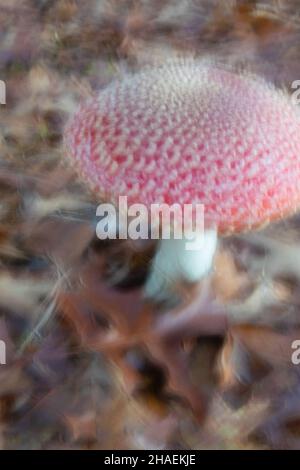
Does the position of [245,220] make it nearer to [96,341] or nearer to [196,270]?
[196,270]

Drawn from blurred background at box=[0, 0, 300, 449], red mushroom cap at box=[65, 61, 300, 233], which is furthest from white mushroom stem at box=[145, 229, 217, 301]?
red mushroom cap at box=[65, 61, 300, 233]

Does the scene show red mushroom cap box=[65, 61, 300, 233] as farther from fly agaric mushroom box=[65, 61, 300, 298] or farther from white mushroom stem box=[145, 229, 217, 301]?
white mushroom stem box=[145, 229, 217, 301]

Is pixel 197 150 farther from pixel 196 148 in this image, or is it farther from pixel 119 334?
pixel 119 334

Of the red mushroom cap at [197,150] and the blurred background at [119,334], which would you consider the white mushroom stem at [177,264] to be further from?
the red mushroom cap at [197,150]

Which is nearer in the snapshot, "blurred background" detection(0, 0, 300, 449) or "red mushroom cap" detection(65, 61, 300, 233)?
"red mushroom cap" detection(65, 61, 300, 233)

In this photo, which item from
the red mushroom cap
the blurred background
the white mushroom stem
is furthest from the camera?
the white mushroom stem

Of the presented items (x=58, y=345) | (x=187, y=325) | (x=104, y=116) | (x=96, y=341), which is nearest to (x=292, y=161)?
(x=104, y=116)

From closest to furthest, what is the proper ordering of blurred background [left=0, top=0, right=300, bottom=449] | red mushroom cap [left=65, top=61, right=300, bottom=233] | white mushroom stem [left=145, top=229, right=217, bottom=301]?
red mushroom cap [left=65, top=61, right=300, bottom=233], blurred background [left=0, top=0, right=300, bottom=449], white mushroom stem [left=145, top=229, right=217, bottom=301]
